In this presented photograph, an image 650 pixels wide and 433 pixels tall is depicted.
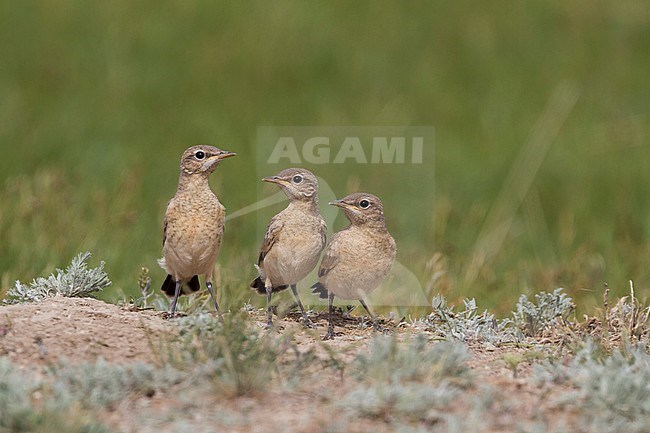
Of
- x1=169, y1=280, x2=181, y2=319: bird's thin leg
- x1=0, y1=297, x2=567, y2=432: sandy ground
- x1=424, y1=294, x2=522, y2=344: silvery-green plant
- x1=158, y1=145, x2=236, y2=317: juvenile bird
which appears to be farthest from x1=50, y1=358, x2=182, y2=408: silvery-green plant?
x1=424, y1=294, x2=522, y2=344: silvery-green plant

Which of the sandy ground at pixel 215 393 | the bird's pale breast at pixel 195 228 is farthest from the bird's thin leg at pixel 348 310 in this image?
the bird's pale breast at pixel 195 228

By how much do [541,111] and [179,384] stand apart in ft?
38.2

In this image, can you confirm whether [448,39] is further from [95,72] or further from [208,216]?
[208,216]

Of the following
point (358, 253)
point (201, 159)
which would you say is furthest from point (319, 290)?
point (201, 159)

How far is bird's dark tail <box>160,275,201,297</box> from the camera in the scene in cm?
694

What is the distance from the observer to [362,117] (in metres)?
15.6

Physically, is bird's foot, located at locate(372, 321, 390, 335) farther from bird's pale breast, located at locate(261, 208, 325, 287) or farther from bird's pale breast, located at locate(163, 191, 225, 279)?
bird's pale breast, located at locate(163, 191, 225, 279)

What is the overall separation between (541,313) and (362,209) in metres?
1.47

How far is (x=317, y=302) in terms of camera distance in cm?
737

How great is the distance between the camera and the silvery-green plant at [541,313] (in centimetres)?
705

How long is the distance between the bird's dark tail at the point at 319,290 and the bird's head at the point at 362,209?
525 mm

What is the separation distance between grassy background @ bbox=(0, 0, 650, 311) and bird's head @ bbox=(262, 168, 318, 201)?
2452 mm

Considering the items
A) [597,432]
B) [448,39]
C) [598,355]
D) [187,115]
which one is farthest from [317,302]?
[448,39]

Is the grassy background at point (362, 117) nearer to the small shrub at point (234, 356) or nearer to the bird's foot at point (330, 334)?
the bird's foot at point (330, 334)
